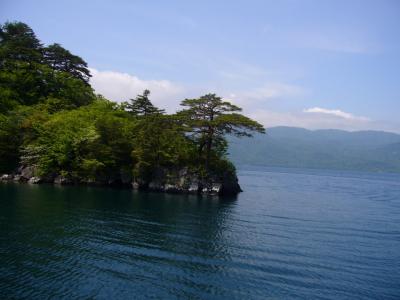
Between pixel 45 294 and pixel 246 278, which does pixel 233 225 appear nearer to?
pixel 246 278

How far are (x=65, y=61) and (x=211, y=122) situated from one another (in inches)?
2336

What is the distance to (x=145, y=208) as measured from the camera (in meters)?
45.6

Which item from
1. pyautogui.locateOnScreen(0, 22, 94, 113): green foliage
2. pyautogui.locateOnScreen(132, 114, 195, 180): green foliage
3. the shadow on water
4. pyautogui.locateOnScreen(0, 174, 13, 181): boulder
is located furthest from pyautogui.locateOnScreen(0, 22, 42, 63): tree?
the shadow on water

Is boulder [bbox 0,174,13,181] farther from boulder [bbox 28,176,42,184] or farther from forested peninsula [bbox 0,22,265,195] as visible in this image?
boulder [bbox 28,176,42,184]

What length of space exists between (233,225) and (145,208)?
1259 cm

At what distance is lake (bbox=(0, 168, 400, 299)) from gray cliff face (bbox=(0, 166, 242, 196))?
13.4m

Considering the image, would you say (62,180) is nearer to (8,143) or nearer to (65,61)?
(8,143)

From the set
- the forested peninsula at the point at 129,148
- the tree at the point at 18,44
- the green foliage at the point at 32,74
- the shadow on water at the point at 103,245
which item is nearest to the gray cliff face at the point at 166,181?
the forested peninsula at the point at 129,148

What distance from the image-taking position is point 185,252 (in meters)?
28.0

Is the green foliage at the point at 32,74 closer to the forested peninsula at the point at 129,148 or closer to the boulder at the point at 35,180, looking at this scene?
the forested peninsula at the point at 129,148

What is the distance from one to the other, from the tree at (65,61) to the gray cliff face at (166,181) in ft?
141

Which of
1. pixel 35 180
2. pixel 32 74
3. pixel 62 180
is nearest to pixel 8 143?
pixel 35 180

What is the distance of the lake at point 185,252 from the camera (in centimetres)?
2084

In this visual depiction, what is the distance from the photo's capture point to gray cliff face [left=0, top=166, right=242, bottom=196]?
62688 mm
